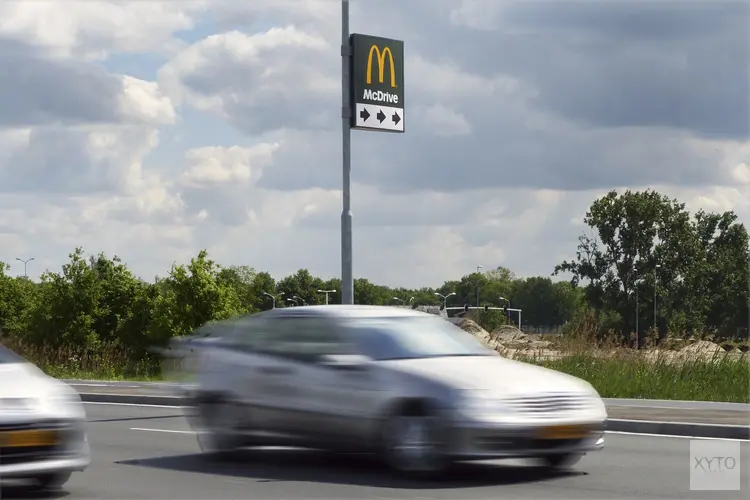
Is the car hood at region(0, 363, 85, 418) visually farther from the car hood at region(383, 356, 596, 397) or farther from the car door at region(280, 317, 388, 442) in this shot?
the car hood at region(383, 356, 596, 397)

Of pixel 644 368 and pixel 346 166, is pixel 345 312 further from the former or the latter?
pixel 644 368

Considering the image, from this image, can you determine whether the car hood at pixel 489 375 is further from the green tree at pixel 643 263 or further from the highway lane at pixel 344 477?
the green tree at pixel 643 263

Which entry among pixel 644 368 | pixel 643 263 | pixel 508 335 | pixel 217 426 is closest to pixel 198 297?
pixel 508 335

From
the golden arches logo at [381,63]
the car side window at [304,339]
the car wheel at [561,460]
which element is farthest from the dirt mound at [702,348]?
the car side window at [304,339]

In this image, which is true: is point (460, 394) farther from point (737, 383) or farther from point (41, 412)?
point (737, 383)

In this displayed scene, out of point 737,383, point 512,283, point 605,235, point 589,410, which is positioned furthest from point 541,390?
point 512,283

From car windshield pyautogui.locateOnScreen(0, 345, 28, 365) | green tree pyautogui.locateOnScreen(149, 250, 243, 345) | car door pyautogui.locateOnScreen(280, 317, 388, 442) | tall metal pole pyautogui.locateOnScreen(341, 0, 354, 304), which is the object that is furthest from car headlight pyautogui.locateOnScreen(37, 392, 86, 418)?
green tree pyautogui.locateOnScreen(149, 250, 243, 345)

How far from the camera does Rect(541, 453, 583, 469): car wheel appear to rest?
450 inches

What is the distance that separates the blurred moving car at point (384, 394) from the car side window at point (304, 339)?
0.04ft

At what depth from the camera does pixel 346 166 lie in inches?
836

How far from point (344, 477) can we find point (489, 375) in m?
1.67

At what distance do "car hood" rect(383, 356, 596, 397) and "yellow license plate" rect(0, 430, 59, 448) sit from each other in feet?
10.9

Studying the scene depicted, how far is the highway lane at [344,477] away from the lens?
10.3 m

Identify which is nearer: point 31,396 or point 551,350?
point 31,396
